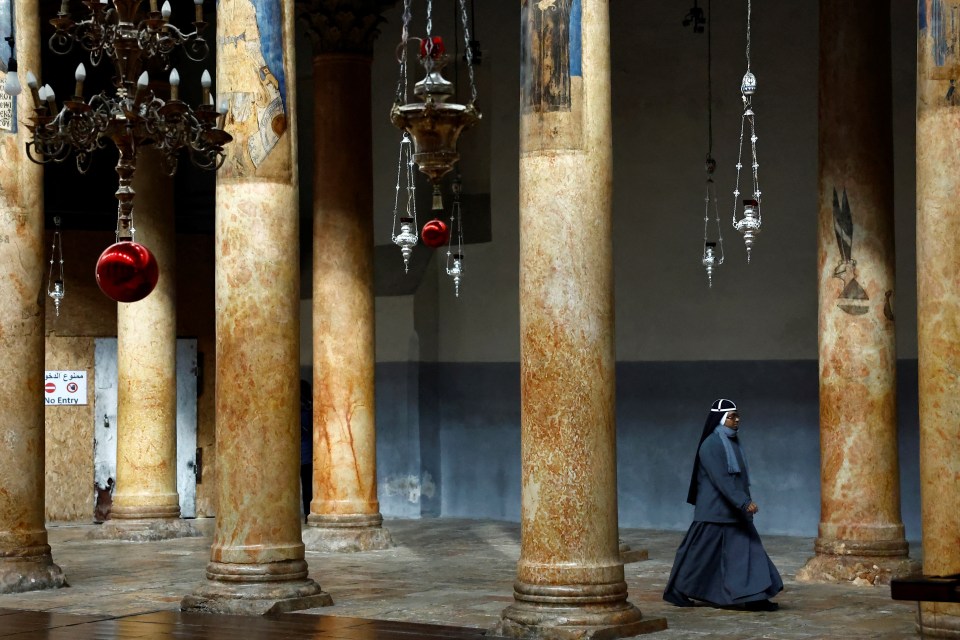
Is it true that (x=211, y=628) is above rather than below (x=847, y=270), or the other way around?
below

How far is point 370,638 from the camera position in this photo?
955cm

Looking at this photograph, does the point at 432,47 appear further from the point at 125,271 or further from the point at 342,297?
the point at 342,297

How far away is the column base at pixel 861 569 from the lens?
39.5ft

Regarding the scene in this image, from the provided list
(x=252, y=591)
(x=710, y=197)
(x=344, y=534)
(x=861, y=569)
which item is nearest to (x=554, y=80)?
(x=252, y=591)

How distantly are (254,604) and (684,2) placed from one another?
30.2 ft

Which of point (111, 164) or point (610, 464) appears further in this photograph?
point (111, 164)

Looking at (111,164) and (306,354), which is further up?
(111,164)

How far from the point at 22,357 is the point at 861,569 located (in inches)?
261

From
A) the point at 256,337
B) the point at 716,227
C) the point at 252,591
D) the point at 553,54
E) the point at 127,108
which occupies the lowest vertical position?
the point at 252,591

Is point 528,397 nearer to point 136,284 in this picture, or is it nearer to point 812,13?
point 136,284

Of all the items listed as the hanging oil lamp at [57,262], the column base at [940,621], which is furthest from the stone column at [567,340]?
the hanging oil lamp at [57,262]

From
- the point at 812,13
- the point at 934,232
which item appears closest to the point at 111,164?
the point at 812,13

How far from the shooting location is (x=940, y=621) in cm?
855

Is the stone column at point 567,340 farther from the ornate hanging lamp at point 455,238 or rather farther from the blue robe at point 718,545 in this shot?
the ornate hanging lamp at point 455,238
